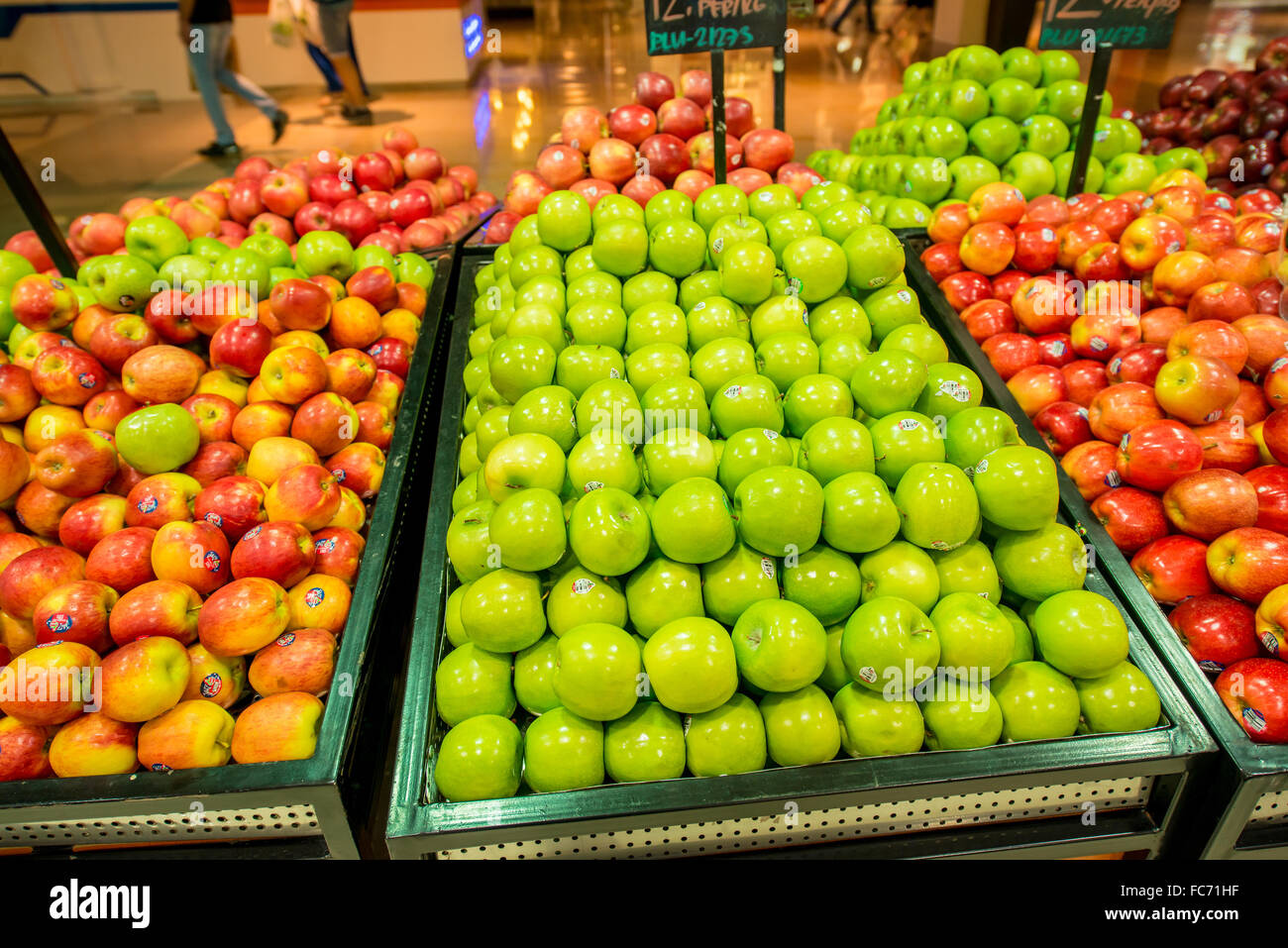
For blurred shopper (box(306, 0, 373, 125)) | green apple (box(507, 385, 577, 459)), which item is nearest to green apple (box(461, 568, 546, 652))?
green apple (box(507, 385, 577, 459))

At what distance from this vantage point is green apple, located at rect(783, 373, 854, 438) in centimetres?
179

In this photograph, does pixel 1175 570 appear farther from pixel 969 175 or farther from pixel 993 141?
pixel 993 141

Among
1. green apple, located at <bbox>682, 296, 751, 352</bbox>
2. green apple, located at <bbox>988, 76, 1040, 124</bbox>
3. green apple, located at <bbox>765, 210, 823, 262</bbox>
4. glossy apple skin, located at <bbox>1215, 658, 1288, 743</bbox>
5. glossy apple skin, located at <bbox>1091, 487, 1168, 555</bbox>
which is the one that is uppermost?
green apple, located at <bbox>988, 76, 1040, 124</bbox>

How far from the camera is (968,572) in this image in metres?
1.62

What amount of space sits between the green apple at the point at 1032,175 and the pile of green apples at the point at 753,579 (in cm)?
147

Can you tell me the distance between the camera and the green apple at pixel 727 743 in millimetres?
1461

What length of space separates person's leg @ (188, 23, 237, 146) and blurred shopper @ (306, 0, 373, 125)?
109 centimetres

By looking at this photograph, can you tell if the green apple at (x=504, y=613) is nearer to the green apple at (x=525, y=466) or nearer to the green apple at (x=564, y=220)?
the green apple at (x=525, y=466)

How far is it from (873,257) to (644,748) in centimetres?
148

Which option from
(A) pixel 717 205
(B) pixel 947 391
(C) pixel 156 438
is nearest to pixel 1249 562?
(B) pixel 947 391

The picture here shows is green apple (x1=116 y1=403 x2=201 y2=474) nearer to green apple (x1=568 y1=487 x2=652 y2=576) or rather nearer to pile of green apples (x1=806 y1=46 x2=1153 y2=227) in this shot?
green apple (x1=568 y1=487 x2=652 y2=576)

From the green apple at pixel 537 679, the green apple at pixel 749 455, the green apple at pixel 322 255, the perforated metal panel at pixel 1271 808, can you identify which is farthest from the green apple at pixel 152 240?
the perforated metal panel at pixel 1271 808
